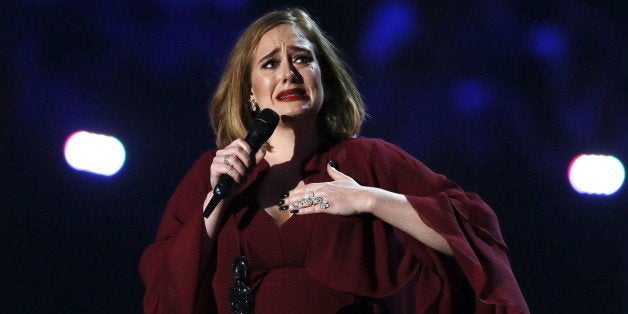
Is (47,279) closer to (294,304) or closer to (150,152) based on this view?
(150,152)

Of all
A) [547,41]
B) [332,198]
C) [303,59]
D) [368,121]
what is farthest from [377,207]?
[547,41]

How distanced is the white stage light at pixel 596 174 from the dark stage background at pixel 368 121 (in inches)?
1.5

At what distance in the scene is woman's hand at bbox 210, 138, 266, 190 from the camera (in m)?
2.00

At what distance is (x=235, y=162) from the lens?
2.01 meters

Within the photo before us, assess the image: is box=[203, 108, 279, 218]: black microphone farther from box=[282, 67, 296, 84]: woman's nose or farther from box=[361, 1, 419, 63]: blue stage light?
box=[361, 1, 419, 63]: blue stage light

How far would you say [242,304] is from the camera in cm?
213

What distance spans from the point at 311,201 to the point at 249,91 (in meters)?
0.54

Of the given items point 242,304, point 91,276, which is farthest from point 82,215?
point 242,304

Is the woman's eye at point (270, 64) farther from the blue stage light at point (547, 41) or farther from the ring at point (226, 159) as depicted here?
the blue stage light at point (547, 41)

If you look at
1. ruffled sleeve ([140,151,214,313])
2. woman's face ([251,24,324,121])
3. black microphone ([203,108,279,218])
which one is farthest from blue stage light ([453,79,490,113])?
black microphone ([203,108,279,218])

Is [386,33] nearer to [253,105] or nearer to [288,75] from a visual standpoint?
[253,105]

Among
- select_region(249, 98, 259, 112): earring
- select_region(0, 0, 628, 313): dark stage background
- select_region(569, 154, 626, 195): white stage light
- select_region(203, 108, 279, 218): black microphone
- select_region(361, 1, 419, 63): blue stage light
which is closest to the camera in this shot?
select_region(203, 108, 279, 218): black microphone

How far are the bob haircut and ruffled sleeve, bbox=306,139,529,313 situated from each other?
0.65 ft

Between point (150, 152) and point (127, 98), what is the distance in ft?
0.74
